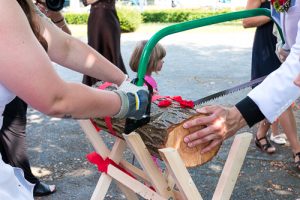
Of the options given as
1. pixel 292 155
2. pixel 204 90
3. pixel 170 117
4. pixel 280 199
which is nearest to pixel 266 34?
pixel 292 155

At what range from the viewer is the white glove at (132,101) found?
56.7 inches

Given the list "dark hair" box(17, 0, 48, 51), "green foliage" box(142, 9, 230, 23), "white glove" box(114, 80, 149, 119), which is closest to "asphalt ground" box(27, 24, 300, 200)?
"white glove" box(114, 80, 149, 119)

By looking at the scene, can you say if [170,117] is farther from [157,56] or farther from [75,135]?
[75,135]

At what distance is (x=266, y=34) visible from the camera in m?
4.05

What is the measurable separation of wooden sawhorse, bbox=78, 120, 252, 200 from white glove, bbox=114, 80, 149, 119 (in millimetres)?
365

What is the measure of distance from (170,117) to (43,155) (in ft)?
8.20

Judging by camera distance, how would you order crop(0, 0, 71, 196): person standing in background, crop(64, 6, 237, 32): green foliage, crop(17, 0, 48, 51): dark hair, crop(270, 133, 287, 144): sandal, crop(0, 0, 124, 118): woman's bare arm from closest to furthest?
crop(0, 0, 124, 118): woman's bare arm, crop(17, 0, 48, 51): dark hair, crop(0, 0, 71, 196): person standing in background, crop(270, 133, 287, 144): sandal, crop(64, 6, 237, 32): green foliage

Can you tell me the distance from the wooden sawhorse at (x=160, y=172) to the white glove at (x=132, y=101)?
365 millimetres

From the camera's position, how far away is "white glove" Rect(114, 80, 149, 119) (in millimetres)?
1441

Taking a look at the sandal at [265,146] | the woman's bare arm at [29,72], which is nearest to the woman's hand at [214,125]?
the woman's bare arm at [29,72]

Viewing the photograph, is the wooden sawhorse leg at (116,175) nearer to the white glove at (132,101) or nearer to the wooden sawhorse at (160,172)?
the wooden sawhorse at (160,172)

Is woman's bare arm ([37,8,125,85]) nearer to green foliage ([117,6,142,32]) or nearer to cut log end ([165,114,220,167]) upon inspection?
cut log end ([165,114,220,167])

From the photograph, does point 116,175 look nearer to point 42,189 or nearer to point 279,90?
point 279,90

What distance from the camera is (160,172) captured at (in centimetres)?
222
